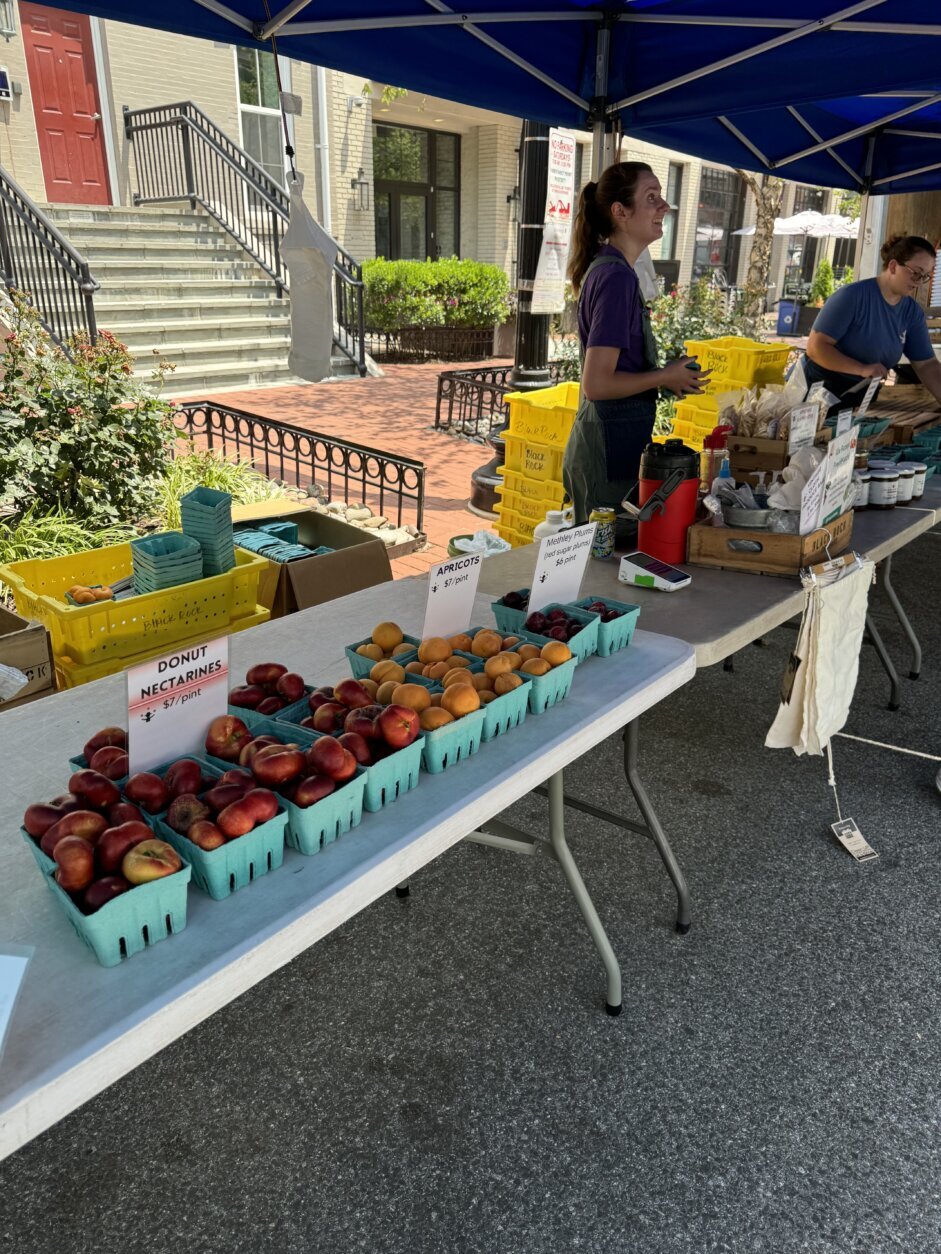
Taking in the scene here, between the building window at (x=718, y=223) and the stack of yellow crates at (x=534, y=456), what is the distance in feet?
68.7

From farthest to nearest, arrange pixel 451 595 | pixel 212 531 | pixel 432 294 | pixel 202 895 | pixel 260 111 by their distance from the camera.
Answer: pixel 432 294
pixel 260 111
pixel 212 531
pixel 451 595
pixel 202 895

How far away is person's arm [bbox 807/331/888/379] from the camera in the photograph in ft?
14.9

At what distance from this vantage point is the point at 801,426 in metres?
3.29

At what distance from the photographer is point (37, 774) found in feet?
5.38

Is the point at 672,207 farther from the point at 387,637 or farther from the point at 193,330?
the point at 387,637

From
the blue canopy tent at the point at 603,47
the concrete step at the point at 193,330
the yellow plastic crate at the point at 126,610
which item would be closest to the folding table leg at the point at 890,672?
the blue canopy tent at the point at 603,47

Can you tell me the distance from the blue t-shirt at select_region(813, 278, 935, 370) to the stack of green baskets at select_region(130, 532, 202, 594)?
10.9 ft

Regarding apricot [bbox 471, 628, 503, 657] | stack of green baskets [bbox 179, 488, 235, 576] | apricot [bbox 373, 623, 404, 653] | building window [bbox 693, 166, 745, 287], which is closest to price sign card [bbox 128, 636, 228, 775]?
apricot [bbox 373, 623, 404, 653]

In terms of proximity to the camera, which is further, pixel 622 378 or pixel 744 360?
pixel 744 360

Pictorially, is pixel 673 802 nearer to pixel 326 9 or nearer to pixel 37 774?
pixel 37 774

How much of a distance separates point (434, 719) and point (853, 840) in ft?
7.05

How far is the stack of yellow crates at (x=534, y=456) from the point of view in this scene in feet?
16.4

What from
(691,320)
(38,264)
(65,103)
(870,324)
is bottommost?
(691,320)

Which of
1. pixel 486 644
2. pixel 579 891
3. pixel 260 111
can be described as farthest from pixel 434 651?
pixel 260 111
